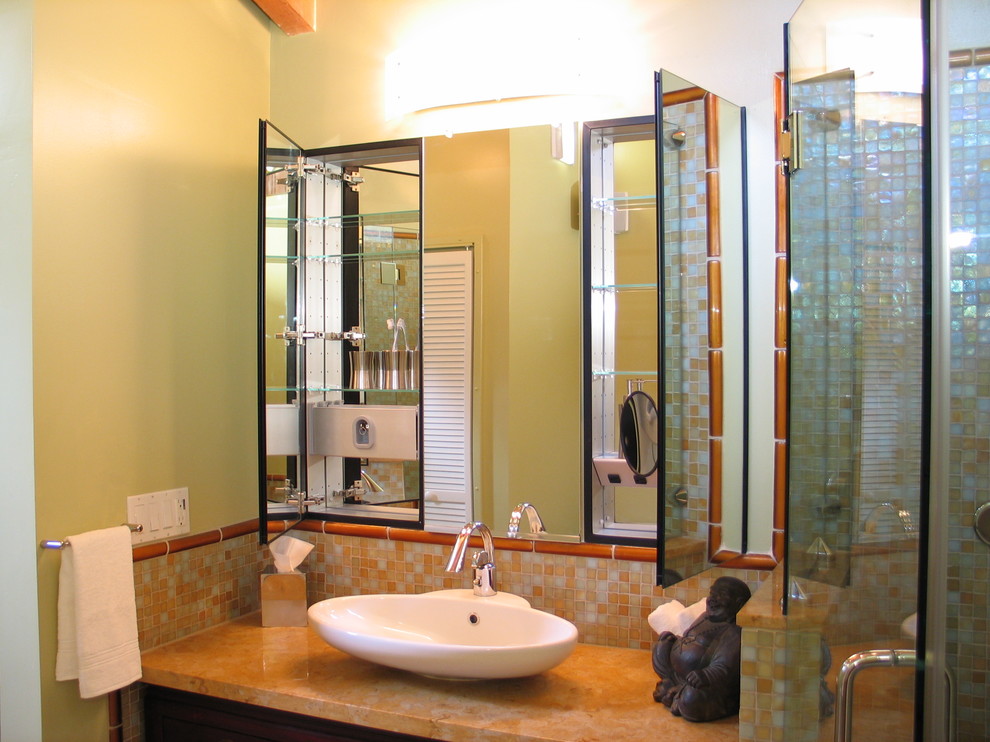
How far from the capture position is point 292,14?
83.0 inches

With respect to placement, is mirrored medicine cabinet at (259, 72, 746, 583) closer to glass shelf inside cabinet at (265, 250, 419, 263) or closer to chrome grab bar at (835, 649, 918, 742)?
glass shelf inside cabinet at (265, 250, 419, 263)

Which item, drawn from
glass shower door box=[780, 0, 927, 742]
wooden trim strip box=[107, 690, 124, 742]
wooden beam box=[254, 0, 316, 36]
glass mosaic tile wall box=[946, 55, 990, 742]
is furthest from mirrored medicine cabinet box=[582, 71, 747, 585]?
wooden trim strip box=[107, 690, 124, 742]

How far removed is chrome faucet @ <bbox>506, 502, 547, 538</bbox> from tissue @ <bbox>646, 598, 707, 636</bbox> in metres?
0.33

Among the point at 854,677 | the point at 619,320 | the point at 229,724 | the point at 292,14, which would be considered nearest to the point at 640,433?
the point at 619,320

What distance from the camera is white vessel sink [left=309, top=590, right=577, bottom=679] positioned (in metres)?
1.51

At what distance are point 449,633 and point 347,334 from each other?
825 millimetres

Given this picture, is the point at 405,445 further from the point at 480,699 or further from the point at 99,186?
the point at 99,186

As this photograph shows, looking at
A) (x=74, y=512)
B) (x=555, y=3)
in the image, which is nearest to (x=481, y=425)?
(x=74, y=512)

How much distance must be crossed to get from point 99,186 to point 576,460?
4.05 ft

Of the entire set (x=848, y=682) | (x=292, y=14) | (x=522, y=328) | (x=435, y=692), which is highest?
(x=292, y=14)

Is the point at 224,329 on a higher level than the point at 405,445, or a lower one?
higher

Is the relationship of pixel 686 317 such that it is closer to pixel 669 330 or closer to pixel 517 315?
pixel 669 330

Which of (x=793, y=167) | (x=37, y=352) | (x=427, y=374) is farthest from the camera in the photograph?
(x=427, y=374)

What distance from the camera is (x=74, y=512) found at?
1.61 m
